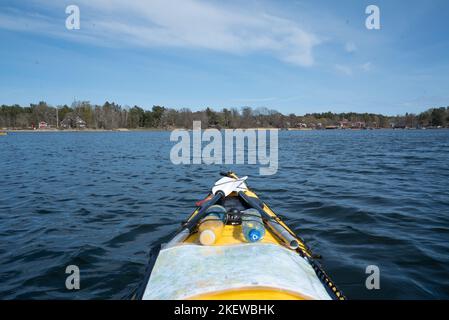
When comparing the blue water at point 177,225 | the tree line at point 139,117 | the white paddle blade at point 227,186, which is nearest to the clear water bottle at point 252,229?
the blue water at point 177,225

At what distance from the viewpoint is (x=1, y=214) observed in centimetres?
960

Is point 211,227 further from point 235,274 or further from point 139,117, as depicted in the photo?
point 139,117

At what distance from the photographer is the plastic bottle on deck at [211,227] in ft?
15.3

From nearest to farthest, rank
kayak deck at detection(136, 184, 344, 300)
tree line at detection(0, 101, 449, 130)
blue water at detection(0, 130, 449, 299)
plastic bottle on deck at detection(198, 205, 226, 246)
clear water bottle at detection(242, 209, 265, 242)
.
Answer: kayak deck at detection(136, 184, 344, 300) → plastic bottle on deck at detection(198, 205, 226, 246) → clear water bottle at detection(242, 209, 265, 242) → blue water at detection(0, 130, 449, 299) → tree line at detection(0, 101, 449, 130)

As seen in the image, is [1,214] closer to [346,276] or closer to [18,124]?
[346,276]

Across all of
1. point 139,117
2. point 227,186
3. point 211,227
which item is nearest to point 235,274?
point 211,227

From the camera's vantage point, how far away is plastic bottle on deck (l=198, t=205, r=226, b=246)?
15.3 feet

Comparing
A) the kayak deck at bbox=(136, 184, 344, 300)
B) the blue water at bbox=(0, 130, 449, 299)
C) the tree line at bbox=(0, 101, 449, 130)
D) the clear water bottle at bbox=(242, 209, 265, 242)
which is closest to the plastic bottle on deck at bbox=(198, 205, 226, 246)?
the kayak deck at bbox=(136, 184, 344, 300)

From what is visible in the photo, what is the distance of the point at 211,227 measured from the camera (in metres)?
4.99

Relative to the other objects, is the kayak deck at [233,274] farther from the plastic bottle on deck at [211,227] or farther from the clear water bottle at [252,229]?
the clear water bottle at [252,229]

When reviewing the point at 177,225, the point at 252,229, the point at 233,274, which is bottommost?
the point at 177,225

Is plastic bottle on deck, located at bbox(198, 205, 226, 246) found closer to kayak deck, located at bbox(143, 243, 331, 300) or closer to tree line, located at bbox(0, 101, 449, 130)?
kayak deck, located at bbox(143, 243, 331, 300)

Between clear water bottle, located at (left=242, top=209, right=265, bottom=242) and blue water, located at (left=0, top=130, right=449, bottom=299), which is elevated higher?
clear water bottle, located at (left=242, top=209, right=265, bottom=242)
